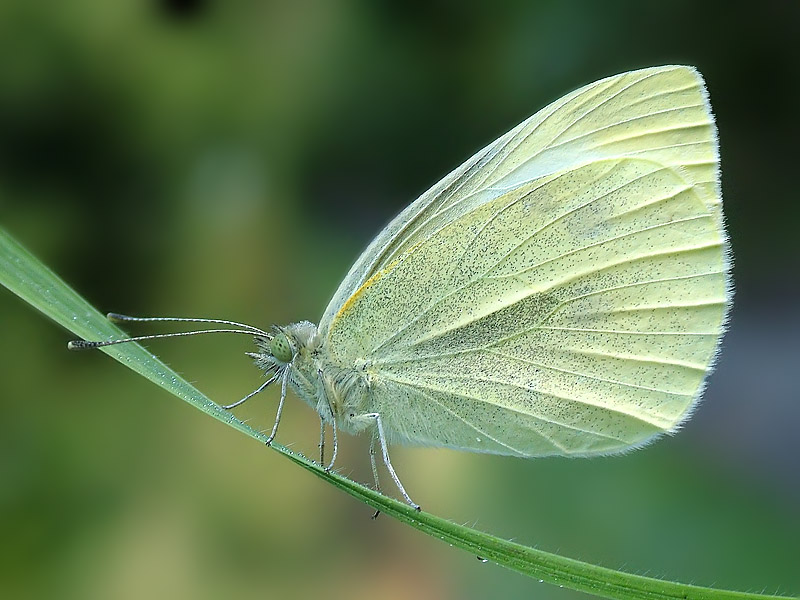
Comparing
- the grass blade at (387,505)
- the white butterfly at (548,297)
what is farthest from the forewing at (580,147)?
the grass blade at (387,505)

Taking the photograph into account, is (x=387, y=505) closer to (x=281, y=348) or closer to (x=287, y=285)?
(x=281, y=348)

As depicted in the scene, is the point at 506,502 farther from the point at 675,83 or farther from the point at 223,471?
the point at 675,83

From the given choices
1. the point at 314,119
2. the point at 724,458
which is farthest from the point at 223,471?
the point at 724,458

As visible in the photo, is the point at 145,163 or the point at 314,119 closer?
the point at 145,163

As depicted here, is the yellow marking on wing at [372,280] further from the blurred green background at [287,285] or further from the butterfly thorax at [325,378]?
the blurred green background at [287,285]

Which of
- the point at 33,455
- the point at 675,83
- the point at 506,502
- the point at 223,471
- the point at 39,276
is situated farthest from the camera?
the point at 506,502

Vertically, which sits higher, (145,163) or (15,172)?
(145,163)
